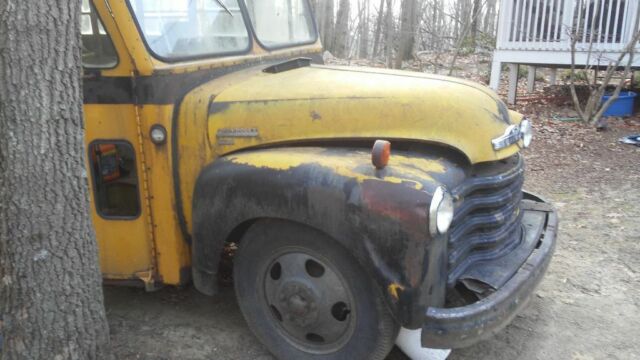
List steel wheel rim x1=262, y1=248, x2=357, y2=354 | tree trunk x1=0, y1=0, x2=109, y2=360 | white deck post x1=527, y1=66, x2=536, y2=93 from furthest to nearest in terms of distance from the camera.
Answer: white deck post x1=527, y1=66, x2=536, y2=93
steel wheel rim x1=262, y1=248, x2=357, y2=354
tree trunk x1=0, y1=0, x2=109, y2=360

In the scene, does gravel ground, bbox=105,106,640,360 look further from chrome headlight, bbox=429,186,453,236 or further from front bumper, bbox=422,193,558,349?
chrome headlight, bbox=429,186,453,236

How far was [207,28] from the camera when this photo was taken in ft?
11.3

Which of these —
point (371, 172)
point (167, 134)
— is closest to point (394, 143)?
point (371, 172)

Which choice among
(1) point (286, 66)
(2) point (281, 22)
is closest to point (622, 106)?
(2) point (281, 22)

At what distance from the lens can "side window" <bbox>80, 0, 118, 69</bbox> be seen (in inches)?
121

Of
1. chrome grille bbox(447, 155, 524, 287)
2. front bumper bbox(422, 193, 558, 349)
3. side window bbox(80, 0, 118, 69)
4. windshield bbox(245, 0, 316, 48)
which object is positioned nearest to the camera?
front bumper bbox(422, 193, 558, 349)

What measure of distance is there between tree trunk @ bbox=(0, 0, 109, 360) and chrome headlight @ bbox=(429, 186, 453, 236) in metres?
1.54

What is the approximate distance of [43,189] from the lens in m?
2.49

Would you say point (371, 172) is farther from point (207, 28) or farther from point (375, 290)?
point (207, 28)

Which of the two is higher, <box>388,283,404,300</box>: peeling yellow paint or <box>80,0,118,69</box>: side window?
<box>80,0,118,69</box>: side window

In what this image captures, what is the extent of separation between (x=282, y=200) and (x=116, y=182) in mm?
1157

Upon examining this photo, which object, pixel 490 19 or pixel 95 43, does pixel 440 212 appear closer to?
pixel 95 43

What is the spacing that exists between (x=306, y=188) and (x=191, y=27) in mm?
1333

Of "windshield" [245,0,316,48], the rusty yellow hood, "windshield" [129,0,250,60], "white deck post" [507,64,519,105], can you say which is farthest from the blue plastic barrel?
"windshield" [129,0,250,60]
